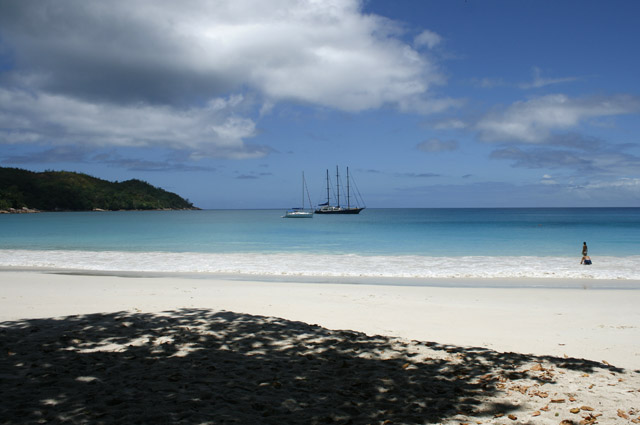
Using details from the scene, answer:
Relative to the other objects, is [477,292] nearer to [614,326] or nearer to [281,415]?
[614,326]

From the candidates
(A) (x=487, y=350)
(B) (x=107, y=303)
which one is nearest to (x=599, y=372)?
(A) (x=487, y=350)

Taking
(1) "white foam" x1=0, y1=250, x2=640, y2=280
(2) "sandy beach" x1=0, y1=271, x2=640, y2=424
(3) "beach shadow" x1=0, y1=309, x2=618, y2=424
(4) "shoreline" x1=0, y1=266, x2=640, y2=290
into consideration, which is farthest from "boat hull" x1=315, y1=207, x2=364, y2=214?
(3) "beach shadow" x1=0, y1=309, x2=618, y2=424

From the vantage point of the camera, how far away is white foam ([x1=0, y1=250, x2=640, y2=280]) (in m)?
20.0

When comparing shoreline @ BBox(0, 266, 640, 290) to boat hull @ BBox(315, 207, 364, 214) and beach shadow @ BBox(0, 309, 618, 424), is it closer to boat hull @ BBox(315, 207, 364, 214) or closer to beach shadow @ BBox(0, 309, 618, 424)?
beach shadow @ BBox(0, 309, 618, 424)

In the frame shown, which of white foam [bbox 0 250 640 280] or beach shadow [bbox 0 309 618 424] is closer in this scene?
beach shadow [bbox 0 309 618 424]

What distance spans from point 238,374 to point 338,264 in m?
18.3

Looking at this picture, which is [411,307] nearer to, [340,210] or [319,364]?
[319,364]

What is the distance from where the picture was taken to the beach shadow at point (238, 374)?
4586mm

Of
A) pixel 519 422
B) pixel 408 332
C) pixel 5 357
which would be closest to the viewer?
pixel 519 422

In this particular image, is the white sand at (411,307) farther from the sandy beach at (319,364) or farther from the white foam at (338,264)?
the white foam at (338,264)

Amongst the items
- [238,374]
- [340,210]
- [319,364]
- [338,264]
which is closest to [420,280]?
[338,264]

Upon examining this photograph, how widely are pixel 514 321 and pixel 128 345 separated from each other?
8.11 metres

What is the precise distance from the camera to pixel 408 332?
29.2 feet

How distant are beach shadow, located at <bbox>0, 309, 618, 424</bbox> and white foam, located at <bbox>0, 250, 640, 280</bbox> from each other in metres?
12.3
